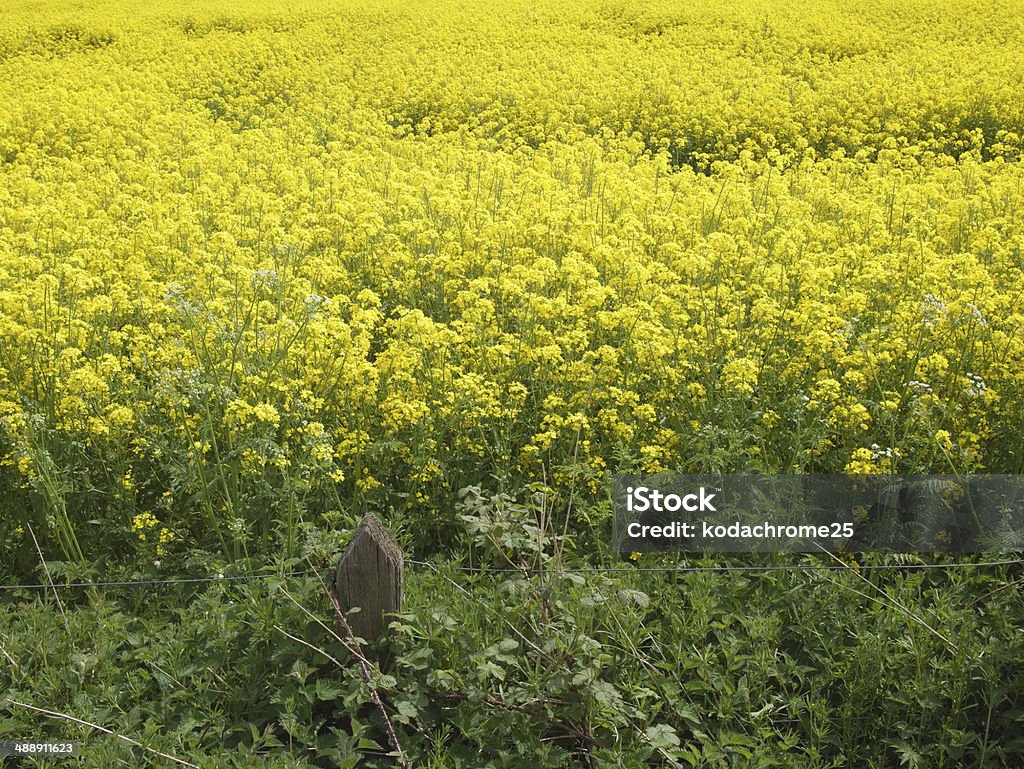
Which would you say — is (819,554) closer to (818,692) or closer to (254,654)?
(818,692)

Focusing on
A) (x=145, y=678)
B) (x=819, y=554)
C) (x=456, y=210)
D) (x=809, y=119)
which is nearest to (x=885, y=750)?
(x=819, y=554)

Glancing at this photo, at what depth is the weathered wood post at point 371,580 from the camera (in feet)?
9.52

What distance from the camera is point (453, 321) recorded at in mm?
4656

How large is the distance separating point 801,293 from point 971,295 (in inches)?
35.4

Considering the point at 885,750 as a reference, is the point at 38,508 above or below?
above

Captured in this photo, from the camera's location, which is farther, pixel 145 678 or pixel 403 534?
pixel 403 534

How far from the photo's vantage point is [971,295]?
4797 millimetres

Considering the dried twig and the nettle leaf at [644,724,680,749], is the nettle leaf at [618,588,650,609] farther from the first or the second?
the dried twig

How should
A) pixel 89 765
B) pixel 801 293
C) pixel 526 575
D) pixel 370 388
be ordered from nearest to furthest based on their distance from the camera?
pixel 89 765
pixel 526 575
pixel 370 388
pixel 801 293
